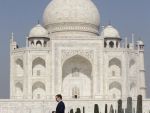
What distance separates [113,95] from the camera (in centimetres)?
3281

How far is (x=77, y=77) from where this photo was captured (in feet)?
109

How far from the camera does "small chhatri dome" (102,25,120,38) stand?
34.9m

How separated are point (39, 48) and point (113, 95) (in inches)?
231

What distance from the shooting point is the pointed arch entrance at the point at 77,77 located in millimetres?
32938

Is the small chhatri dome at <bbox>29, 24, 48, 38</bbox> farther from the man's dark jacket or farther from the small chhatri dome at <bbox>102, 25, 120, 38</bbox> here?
the man's dark jacket

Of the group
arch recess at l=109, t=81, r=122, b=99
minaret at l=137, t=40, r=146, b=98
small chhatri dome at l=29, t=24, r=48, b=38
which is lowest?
arch recess at l=109, t=81, r=122, b=99

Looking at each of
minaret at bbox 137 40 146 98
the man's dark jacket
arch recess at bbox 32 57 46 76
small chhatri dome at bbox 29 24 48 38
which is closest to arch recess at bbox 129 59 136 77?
minaret at bbox 137 40 146 98

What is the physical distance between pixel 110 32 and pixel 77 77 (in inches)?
173

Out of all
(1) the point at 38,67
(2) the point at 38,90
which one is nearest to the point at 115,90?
(2) the point at 38,90

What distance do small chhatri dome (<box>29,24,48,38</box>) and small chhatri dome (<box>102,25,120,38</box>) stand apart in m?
4.24

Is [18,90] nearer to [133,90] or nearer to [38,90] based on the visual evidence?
[38,90]

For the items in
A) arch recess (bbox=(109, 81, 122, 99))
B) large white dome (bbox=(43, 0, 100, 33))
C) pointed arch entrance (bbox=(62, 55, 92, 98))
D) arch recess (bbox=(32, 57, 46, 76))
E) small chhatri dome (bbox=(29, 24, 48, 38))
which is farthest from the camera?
large white dome (bbox=(43, 0, 100, 33))

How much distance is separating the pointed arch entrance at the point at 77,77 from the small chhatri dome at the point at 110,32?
9.29 feet

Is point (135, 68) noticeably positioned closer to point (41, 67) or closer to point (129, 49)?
point (129, 49)
